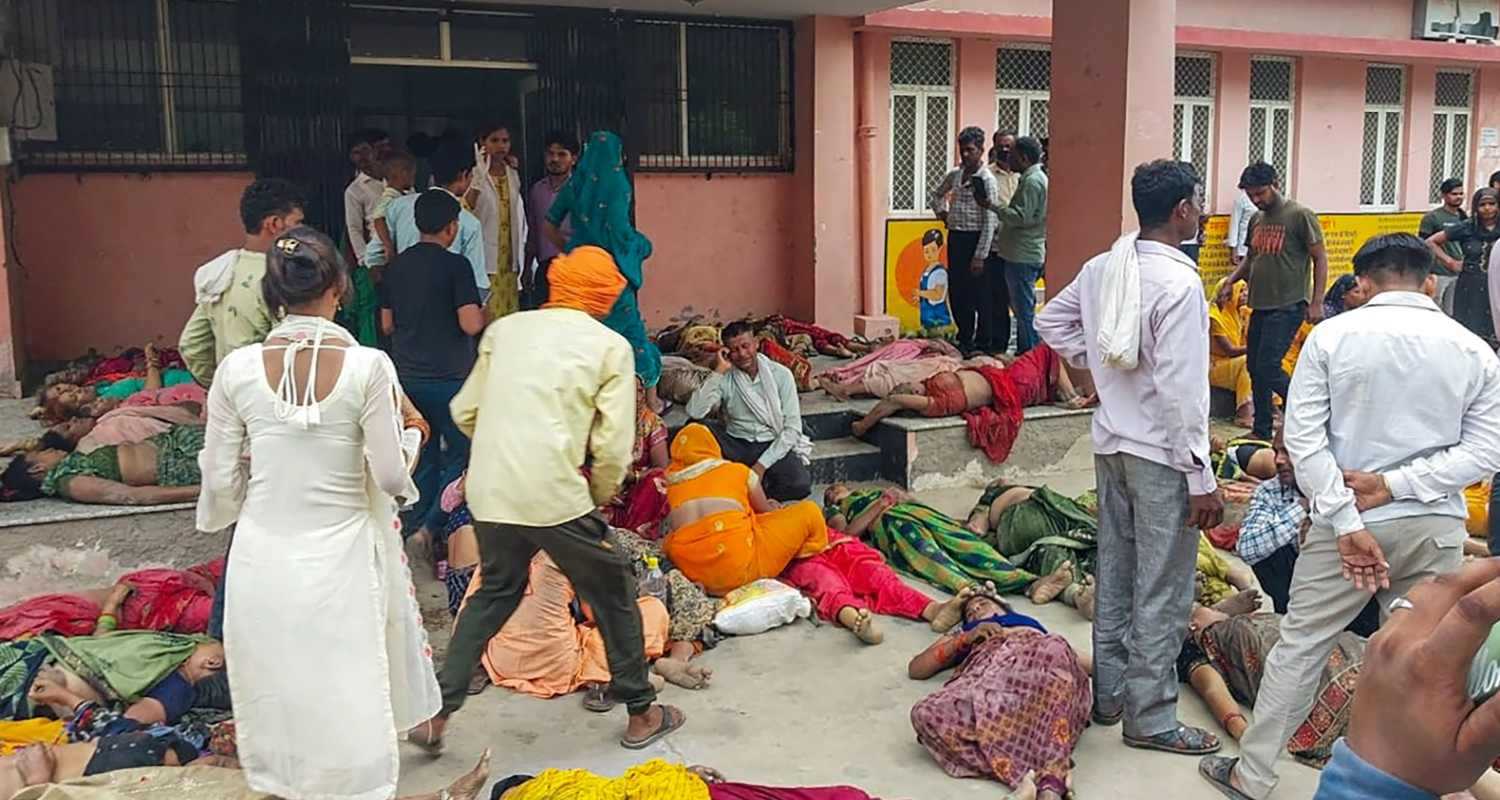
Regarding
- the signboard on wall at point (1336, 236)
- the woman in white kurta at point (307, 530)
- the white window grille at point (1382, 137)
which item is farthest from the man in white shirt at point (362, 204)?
the white window grille at point (1382, 137)

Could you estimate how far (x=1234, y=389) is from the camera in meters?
8.41

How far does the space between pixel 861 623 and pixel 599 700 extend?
1131mm

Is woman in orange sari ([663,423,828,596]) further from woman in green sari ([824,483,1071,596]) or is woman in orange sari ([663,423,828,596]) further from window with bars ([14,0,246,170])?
window with bars ([14,0,246,170])

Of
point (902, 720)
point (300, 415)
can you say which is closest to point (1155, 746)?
point (902, 720)

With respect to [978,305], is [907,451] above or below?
below

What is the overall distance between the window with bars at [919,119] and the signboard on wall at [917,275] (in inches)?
10.9

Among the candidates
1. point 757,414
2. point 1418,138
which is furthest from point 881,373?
point 1418,138

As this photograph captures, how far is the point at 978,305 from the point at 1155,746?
5.56 metres

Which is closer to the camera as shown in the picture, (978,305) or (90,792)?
(90,792)

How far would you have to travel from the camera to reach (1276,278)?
22.9ft

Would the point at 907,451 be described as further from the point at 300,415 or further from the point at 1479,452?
the point at 300,415

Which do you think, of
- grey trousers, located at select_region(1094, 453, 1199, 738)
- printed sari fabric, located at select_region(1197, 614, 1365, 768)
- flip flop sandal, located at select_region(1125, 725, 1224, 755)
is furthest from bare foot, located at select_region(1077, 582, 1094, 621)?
flip flop sandal, located at select_region(1125, 725, 1224, 755)

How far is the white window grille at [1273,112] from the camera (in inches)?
493

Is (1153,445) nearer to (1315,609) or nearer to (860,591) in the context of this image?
(1315,609)
